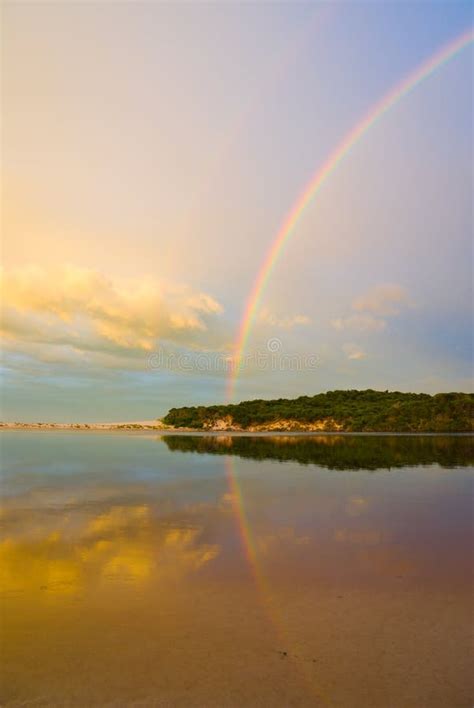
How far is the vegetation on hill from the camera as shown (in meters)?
116

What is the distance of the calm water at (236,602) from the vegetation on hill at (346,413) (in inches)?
4102

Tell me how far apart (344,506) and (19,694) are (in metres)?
14.4

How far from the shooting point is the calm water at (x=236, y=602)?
20.1 ft

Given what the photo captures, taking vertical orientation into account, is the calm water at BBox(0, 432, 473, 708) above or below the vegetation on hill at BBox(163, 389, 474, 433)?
below

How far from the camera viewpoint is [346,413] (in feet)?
447

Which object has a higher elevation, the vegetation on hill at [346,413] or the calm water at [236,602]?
the vegetation on hill at [346,413]

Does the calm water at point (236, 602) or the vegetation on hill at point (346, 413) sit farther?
the vegetation on hill at point (346, 413)

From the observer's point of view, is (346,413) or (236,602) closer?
(236,602)

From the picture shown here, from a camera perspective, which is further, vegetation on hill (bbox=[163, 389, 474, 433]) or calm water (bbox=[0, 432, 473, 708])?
vegetation on hill (bbox=[163, 389, 474, 433])

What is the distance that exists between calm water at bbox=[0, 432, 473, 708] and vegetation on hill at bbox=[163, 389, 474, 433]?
104197 millimetres

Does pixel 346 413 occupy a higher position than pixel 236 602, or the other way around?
pixel 346 413

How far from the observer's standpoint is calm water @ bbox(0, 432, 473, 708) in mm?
6129

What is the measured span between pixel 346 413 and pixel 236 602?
131168 mm

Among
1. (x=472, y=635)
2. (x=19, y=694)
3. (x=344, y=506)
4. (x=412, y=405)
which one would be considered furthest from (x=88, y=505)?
(x=412, y=405)
